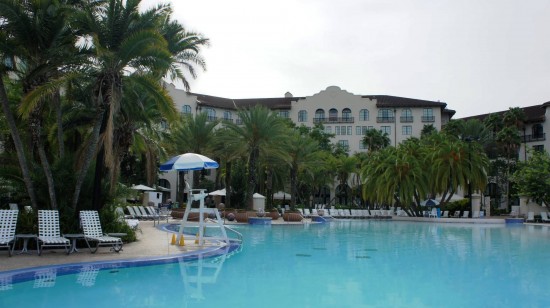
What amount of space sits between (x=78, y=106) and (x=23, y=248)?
827 centimetres

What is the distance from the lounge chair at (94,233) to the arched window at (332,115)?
56.8 metres

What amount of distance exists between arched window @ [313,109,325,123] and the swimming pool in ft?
174

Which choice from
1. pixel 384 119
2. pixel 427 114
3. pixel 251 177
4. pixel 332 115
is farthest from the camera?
pixel 332 115

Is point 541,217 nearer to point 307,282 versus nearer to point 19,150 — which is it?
point 307,282

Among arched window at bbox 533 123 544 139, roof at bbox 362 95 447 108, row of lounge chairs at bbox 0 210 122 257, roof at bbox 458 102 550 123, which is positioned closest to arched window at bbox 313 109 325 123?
roof at bbox 362 95 447 108

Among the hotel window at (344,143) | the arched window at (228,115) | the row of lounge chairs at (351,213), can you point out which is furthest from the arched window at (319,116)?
the row of lounge chairs at (351,213)

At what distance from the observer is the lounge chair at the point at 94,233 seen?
1302 centimetres

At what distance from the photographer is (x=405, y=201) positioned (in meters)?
41.7

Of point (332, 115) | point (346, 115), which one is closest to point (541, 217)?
point (346, 115)

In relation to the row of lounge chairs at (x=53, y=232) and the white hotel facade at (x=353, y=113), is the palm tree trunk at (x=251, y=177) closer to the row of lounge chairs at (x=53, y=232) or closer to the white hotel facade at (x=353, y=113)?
the row of lounge chairs at (x=53, y=232)

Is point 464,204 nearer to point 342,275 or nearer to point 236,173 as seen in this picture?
point 236,173

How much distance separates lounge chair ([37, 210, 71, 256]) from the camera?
12.4 metres

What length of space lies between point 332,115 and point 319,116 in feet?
5.99

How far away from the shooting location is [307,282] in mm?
10758
